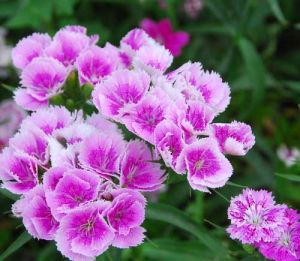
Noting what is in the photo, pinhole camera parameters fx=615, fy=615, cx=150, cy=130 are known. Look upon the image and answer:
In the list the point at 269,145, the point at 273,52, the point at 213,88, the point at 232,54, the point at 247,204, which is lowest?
the point at 247,204

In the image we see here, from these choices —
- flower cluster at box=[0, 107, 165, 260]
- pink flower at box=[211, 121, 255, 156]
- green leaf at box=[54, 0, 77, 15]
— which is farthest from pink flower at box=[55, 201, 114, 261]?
green leaf at box=[54, 0, 77, 15]

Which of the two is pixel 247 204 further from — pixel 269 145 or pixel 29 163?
pixel 269 145

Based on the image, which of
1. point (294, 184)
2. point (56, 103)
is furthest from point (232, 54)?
point (56, 103)

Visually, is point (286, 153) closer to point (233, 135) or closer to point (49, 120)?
point (233, 135)

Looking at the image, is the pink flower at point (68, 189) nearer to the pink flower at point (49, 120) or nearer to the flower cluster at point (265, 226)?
the pink flower at point (49, 120)

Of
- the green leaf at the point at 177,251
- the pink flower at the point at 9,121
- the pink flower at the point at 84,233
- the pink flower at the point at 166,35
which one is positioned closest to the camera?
the pink flower at the point at 84,233

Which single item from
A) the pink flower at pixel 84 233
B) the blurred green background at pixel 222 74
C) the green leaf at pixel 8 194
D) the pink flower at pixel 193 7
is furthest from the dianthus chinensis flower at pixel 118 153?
the pink flower at pixel 193 7

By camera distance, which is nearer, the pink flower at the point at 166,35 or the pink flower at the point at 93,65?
the pink flower at the point at 93,65
